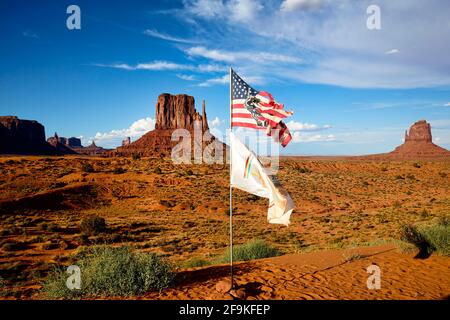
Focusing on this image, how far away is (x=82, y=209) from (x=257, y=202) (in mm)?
18777

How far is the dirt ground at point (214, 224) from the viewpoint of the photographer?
891 cm

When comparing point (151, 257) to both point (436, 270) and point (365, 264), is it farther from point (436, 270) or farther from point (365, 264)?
point (436, 270)

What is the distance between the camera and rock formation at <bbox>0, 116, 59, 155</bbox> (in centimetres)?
11512

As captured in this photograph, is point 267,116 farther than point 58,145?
No

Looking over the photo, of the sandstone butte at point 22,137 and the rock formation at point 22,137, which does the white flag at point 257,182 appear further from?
the rock formation at point 22,137

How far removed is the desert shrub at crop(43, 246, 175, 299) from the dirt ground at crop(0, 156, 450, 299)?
515mm

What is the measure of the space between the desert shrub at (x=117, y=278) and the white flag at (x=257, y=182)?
321 cm

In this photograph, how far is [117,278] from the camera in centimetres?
766

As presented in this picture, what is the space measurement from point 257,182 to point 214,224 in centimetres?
1852

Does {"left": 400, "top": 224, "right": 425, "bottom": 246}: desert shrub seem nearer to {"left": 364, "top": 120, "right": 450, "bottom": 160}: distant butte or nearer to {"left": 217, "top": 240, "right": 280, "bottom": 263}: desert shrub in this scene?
{"left": 217, "top": 240, "right": 280, "bottom": 263}: desert shrub

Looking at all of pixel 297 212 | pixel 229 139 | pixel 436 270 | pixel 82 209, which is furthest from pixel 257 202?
pixel 229 139

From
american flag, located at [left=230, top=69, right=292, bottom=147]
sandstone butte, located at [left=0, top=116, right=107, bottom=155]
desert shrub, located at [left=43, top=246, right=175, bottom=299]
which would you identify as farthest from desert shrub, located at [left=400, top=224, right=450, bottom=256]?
sandstone butte, located at [left=0, top=116, right=107, bottom=155]

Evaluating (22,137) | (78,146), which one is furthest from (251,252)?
(78,146)

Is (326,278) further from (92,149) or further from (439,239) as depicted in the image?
(92,149)
